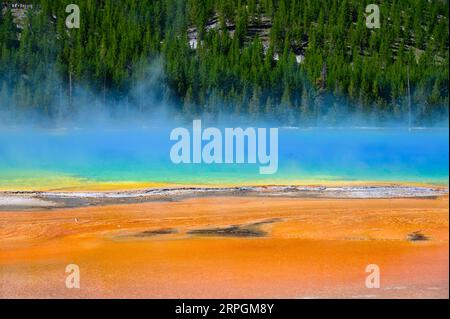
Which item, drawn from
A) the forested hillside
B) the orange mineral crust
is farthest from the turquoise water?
the orange mineral crust

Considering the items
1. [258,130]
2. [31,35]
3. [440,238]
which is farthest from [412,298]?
[31,35]

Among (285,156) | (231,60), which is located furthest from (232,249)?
(231,60)

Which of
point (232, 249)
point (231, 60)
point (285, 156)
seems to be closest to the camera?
point (232, 249)

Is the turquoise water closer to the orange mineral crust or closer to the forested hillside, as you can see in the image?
the forested hillside

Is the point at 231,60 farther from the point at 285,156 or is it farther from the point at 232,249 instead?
the point at 232,249

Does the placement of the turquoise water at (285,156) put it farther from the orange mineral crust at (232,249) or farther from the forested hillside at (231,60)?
the orange mineral crust at (232,249)

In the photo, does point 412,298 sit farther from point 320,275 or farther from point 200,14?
point 200,14

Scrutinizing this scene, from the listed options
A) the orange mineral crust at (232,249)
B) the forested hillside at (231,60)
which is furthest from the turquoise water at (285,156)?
the orange mineral crust at (232,249)
